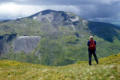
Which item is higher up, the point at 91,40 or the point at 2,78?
the point at 91,40

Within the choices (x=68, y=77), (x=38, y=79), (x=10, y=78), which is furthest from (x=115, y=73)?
(x=10, y=78)

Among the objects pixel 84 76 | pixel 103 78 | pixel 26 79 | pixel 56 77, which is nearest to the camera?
pixel 103 78

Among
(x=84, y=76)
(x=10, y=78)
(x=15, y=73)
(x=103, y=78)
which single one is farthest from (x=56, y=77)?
(x=15, y=73)

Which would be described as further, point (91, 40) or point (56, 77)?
point (91, 40)

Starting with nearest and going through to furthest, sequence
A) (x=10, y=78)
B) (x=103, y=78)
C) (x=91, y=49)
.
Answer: (x=103, y=78), (x=10, y=78), (x=91, y=49)

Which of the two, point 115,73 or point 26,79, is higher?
point 115,73

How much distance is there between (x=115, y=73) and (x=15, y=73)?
16.2 meters

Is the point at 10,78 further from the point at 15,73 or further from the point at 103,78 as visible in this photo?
the point at 103,78

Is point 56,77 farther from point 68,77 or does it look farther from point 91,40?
point 91,40

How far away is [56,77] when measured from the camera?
22.1 m

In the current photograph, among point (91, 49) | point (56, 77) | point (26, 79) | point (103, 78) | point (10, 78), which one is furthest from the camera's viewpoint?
point (91, 49)

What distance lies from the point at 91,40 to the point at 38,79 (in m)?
12.3

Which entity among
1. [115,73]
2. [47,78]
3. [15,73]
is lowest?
[15,73]

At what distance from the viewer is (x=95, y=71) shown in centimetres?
2116
